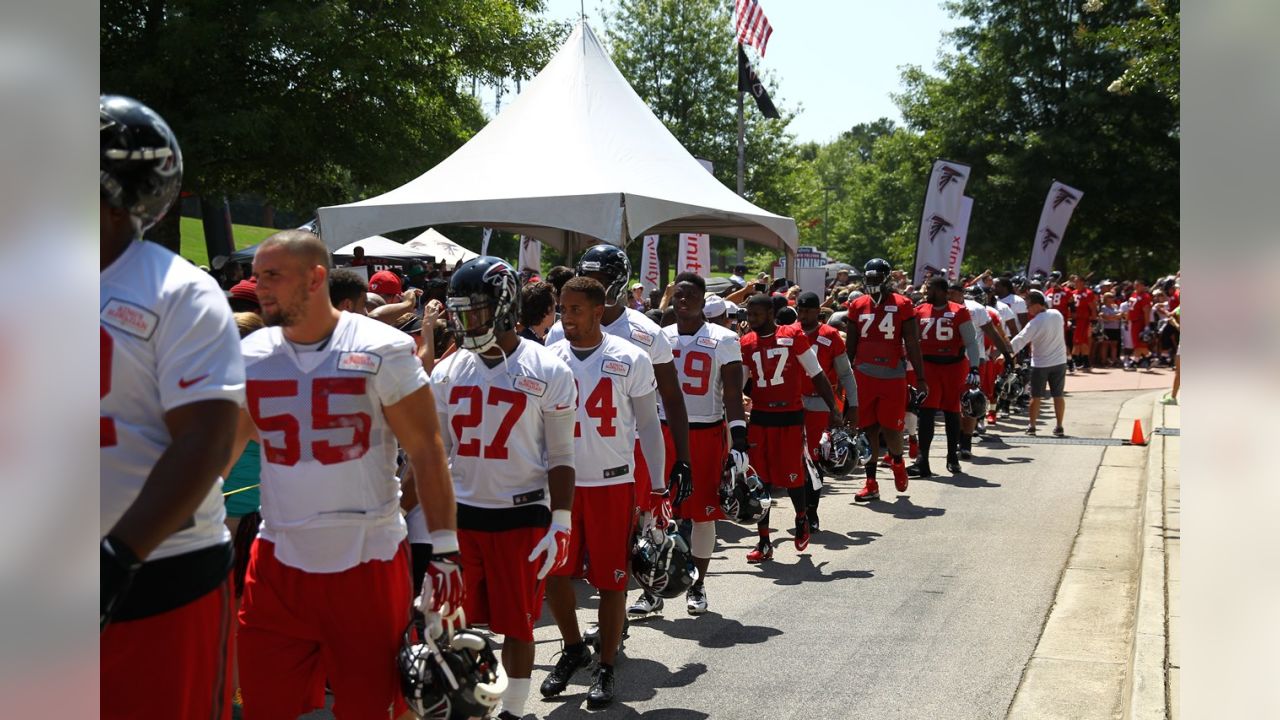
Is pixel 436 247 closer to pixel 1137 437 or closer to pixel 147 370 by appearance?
pixel 1137 437

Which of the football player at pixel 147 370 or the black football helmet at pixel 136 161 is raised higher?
the black football helmet at pixel 136 161

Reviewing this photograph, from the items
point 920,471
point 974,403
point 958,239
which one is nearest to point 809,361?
point 920,471

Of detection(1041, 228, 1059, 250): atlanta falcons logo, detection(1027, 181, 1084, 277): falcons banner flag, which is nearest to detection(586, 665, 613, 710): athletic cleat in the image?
detection(1027, 181, 1084, 277): falcons banner flag

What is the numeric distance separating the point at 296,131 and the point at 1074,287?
20582 millimetres

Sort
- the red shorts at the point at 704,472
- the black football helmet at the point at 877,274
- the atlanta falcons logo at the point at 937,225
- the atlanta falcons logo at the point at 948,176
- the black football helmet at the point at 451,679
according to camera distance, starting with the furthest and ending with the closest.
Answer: the atlanta falcons logo at the point at 948,176 < the atlanta falcons logo at the point at 937,225 < the black football helmet at the point at 877,274 < the red shorts at the point at 704,472 < the black football helmet at the point at 451,679

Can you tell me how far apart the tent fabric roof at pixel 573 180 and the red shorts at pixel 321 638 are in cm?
694

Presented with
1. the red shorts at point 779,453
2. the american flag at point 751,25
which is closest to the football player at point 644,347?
the red shorts at point 779,453

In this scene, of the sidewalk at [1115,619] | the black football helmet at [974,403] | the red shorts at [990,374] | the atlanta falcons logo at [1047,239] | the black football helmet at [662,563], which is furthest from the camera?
the atlanta falcons logo at [1047,239]

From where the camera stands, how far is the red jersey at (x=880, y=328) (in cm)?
1198

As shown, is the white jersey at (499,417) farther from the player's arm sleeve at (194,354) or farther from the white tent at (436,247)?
the white tent at (436,247)

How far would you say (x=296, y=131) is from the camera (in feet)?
56.8

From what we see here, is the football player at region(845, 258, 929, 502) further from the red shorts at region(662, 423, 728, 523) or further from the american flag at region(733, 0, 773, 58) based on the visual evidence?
the american flag at region(733, 0, 773, 58)
